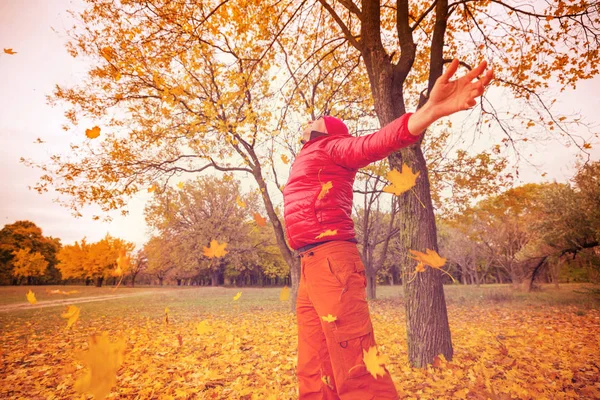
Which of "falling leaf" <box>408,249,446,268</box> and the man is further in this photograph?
"falling leaf" <box>408,249,446,268</box>

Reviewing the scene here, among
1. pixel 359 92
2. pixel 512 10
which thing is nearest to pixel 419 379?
pixel 512 10

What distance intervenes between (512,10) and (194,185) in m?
28.1

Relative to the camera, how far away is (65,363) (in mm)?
4520

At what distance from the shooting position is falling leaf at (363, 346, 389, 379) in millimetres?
1759

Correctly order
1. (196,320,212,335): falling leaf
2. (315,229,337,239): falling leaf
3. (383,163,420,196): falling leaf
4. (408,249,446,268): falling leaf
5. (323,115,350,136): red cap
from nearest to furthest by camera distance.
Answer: (315,229,337,239): falling leaf, (323,115,350,136): red cap, (408,249,446,268): falling leaf, (383,163,420,196): falling leaf, (196,320,212,335): falling leaf

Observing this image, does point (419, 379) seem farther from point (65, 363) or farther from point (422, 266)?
point (65, 363)

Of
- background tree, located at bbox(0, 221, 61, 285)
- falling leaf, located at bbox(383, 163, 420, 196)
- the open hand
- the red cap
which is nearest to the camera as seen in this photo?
the open hand

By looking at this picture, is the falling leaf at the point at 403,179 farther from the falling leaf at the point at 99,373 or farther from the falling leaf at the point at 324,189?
the falling leaf at the point at 99,373

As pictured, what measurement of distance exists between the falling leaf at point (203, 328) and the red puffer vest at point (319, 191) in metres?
5.95

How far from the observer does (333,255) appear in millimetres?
1961

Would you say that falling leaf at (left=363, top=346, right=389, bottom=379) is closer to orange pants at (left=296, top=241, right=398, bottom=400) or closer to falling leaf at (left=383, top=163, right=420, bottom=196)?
orange pants at (left=296, top=241, right=398, bottom=400)

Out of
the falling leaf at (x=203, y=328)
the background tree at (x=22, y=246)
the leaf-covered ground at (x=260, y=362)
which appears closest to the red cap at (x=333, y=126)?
the leaf-covered ground at (x=260, y=362)

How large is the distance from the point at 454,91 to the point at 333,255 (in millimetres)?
1209

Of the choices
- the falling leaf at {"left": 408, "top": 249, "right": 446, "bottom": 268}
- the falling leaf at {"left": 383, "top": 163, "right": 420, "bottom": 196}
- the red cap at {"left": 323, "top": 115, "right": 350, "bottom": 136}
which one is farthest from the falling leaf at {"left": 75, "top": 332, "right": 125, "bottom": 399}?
the falling leaf at {"left": 383, "top": 163, "right": 420, "bottom": 196}
